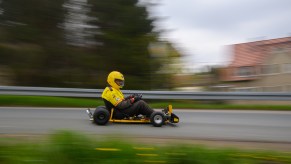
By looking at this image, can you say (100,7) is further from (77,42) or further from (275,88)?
(275,88)

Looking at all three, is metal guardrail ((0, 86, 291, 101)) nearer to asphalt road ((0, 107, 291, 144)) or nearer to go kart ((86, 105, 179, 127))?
asphalt road ((0, 107, 291, 144))

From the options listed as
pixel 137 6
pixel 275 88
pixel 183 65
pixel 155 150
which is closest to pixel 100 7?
pixel 137 6

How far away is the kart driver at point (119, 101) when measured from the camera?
9391 millimetres

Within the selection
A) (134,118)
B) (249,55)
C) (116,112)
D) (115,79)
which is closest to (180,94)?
(134,118)

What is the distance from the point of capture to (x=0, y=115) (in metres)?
9.91

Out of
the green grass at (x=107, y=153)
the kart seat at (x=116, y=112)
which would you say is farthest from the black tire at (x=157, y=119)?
the green grass at (x=107, y=153)

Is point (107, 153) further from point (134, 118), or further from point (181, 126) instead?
point (181, 126)

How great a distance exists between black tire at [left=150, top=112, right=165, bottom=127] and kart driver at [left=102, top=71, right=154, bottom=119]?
19 cm

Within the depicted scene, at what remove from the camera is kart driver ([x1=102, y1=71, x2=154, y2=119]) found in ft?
30.8

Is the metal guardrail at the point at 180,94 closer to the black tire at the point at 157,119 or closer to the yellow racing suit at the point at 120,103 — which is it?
the yellow racing suit at the point at 120,103

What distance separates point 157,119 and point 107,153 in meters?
3.75

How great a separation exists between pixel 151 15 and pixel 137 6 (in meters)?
0.67

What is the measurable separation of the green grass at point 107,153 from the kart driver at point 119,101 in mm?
3342

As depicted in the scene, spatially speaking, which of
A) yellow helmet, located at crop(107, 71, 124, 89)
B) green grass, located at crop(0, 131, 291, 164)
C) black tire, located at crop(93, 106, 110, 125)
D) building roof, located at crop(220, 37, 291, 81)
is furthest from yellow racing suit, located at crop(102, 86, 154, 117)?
building roof, located at crop(220, 37, 291, 81)
